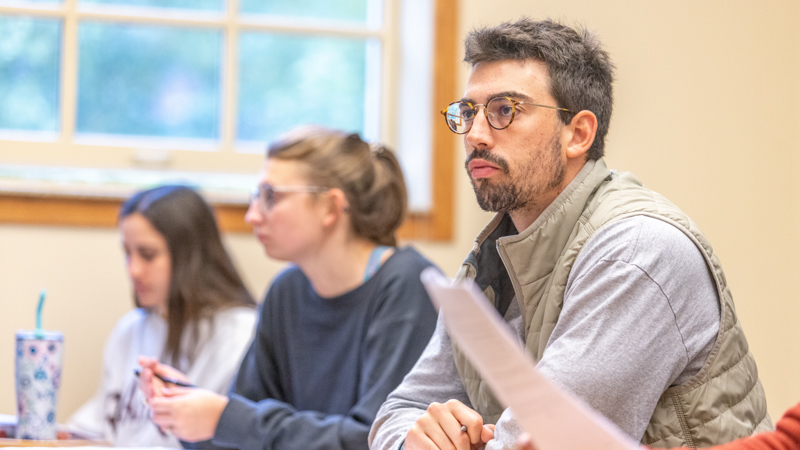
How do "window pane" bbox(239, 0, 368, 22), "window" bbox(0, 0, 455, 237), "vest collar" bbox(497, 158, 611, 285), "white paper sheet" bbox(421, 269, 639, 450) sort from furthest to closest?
"window pane" bbox(239, 0, 368, 22)
"window" bbox(0, 0, 455, 237)
"vest collar" bbox(497, 158, 611, 285)
"white paper sheet" bbox(421, 269, 639, 450)

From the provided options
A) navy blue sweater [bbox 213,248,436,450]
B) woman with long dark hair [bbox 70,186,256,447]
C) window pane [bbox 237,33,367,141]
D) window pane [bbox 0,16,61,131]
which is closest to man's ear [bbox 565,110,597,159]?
navy blue sweater [bbox 213,248,436,450]

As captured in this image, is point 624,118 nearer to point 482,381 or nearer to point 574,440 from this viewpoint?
point 482,381

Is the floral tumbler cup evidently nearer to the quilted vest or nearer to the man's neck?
the quilted vest

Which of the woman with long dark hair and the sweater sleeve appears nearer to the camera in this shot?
the sweater sleeve

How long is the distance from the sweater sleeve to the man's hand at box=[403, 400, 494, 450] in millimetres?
309

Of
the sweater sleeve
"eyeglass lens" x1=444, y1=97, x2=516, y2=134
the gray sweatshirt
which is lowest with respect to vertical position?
the sweater sleeve

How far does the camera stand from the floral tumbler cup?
62.4 inches

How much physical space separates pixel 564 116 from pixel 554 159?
68 millimetres

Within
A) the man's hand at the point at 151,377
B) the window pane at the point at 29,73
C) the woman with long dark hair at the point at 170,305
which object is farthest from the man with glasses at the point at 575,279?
the window pane at the point at 29,73

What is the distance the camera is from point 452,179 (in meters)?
2.48

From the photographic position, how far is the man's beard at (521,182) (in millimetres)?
1181

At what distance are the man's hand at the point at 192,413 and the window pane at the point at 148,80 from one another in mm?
1209

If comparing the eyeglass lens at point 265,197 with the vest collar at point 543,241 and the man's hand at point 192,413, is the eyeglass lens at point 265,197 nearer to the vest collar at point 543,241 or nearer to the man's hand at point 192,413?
the man's hand at point 192,413

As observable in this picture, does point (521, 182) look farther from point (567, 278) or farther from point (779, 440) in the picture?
point (779, 440)
